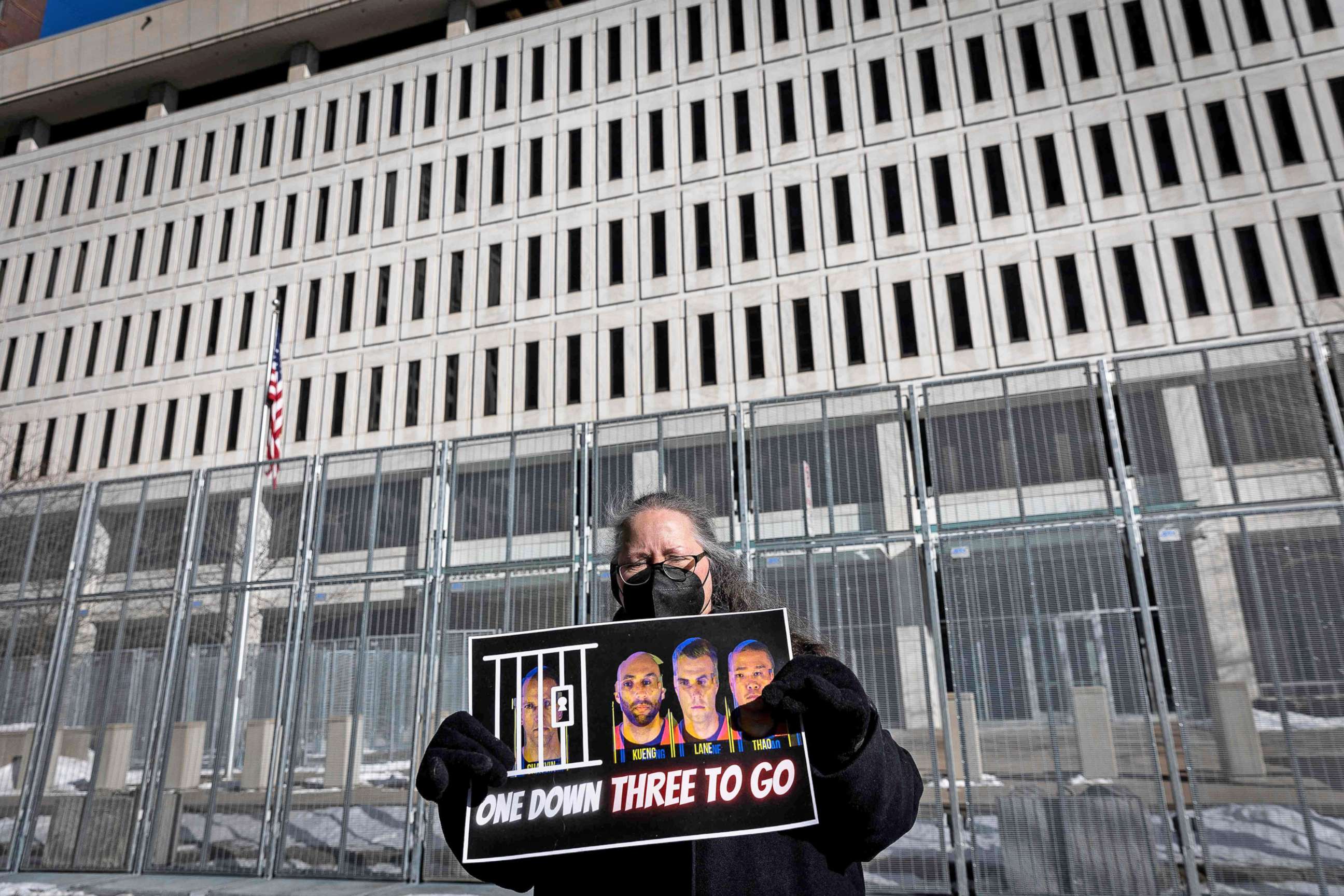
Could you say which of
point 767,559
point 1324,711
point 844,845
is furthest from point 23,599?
point 1324,711

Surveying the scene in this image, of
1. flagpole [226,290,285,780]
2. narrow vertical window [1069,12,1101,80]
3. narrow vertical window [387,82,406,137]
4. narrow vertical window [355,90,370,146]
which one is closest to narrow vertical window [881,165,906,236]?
narrow vertical window [1069,12,1101,80]

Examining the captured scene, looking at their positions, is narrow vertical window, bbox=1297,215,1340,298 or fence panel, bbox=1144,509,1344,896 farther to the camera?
narrow vertical window, bbox=1297,215,1340,298

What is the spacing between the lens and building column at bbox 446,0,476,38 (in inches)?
1497

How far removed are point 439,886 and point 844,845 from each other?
699 cm

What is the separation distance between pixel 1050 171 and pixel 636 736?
31.2m

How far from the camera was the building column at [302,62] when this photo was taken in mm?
39969

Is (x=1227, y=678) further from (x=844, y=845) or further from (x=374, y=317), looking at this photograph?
(x=374, y=317)

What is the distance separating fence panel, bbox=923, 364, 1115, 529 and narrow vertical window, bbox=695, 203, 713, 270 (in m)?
24.9

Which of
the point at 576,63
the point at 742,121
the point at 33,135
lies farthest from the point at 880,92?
the point at 33,135

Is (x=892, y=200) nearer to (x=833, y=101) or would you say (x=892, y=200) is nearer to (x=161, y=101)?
(x=833, y=101)

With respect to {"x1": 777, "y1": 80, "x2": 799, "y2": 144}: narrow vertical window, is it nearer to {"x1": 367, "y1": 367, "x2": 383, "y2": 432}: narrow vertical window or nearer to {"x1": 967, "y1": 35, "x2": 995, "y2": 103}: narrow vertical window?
{"x1": 967, "y1": 35, "x2": 995, "y2": 103}: narrow vertical window

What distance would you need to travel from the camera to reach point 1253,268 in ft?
87.7

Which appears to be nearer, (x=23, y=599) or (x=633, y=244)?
(x=23, y=599)

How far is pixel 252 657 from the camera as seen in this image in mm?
9367
